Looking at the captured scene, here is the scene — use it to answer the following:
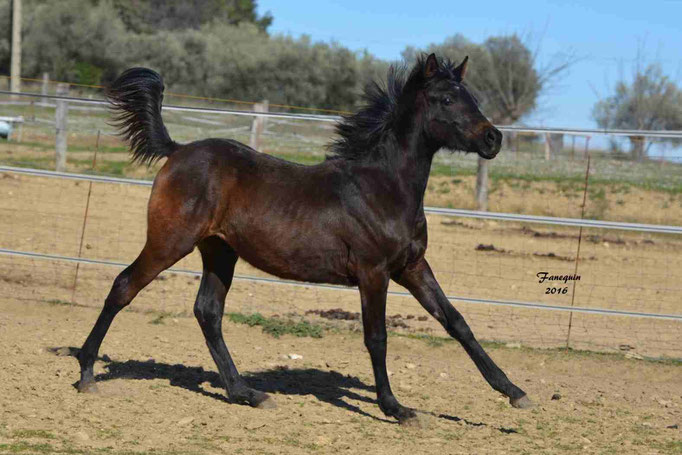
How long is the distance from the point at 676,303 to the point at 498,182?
6.00m

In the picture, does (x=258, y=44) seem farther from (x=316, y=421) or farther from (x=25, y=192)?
(x=316, y=421)

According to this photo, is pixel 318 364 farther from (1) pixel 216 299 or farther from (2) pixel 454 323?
(2) pixel 454 323

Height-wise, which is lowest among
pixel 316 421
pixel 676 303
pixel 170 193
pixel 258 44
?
pixel 316 421

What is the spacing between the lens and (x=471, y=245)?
1199cm

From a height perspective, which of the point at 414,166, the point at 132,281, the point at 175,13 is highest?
the point at 175,13

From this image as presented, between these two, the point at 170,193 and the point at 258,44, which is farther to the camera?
the point at 258,44

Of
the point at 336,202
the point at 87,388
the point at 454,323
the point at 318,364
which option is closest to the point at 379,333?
the point at 454,323

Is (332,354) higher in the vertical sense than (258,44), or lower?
lower

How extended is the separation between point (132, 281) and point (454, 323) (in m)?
2.11

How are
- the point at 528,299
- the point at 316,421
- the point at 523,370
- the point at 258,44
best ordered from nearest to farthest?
1. the point at 316,421
2. the point at 523,370
3. the point at 528,299
4. the point at 258,44

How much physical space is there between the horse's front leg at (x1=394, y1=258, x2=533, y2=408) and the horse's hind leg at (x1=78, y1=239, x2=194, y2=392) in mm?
1467

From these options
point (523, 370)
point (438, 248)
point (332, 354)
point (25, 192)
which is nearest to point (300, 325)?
point (332, 354)

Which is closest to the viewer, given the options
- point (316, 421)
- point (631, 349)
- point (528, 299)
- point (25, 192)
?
point (316, 421)

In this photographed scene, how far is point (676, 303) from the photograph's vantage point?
9461 mm
